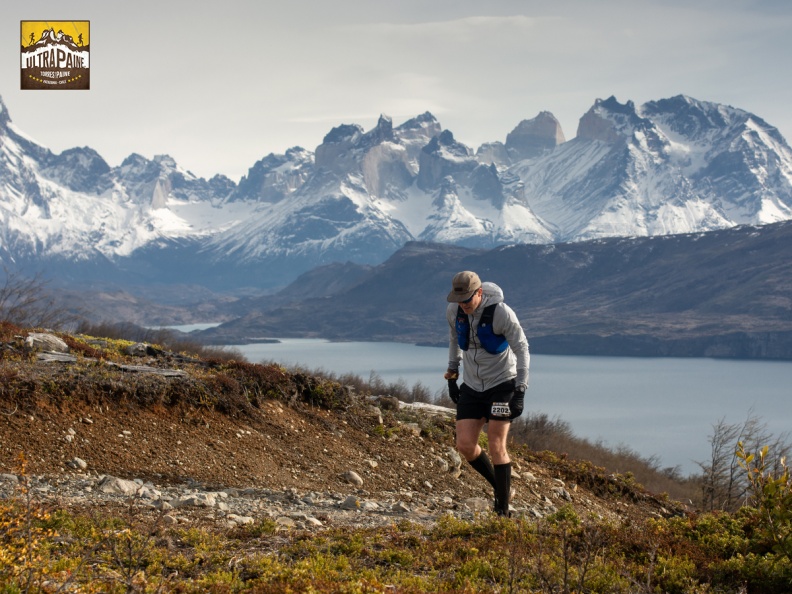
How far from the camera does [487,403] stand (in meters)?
9.20

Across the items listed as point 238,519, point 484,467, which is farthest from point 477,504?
point 238,519

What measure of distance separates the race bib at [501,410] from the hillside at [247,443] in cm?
133

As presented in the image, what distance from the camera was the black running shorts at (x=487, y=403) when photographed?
9030 mm

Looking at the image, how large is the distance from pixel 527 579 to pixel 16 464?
5841mm

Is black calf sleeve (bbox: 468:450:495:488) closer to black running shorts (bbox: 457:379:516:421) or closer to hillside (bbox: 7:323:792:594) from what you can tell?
hillside (bbox: 7:323:792:594)

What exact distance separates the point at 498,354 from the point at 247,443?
441 centimetres

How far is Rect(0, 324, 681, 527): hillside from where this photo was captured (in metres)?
10.3

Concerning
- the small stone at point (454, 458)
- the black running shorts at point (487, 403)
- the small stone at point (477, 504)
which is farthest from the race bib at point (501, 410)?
the small stone at point (454, 458)

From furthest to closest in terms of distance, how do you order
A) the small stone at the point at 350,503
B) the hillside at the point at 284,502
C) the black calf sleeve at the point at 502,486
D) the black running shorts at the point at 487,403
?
the small stone at the point at 350,503 < the black calf sleeve at the point at 502,486 < the black running shorts at the point at 487,403 < the hillside at the point at 284,502

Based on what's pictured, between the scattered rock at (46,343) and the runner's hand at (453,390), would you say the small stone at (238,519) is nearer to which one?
the runner's hand at (453,390)

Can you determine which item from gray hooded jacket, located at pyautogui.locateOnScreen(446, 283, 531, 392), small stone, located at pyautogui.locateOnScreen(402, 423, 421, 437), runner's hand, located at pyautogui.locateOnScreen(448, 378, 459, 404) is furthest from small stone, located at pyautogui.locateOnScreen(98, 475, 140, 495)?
small stone, located at pyautogui.locateOnScreen(402, 423, 421, 437)

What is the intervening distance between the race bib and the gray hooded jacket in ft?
0.72

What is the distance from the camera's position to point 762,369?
16062cm

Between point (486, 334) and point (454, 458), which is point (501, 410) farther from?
point (454, 458)
